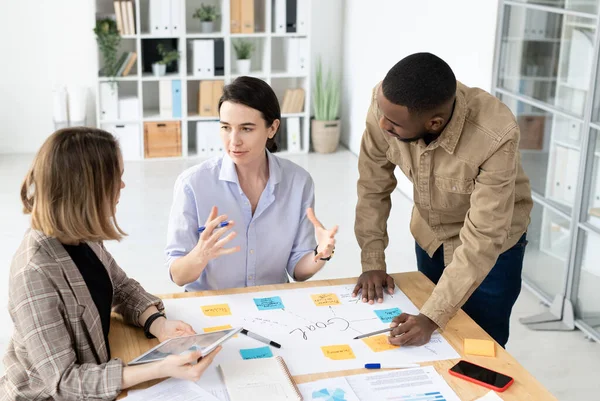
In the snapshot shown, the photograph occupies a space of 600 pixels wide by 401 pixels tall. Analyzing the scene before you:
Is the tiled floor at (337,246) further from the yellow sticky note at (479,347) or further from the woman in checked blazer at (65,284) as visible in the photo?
the woman in checked blazer at (65,284)

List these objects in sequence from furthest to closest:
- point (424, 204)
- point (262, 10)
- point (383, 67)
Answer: point (262, 10) < point (383, 67) < point (424, 204)

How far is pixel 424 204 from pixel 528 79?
200 cm

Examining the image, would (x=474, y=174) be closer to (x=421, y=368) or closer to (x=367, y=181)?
(x=367, y=181)

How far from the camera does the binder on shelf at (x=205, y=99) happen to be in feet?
20.7

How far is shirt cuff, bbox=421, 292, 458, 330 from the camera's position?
2002mm

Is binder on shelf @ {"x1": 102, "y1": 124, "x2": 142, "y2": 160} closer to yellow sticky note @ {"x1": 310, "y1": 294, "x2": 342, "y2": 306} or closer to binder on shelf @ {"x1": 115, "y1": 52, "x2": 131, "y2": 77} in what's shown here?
binder on shelf @ {"x1": 115, "y1": 52, "x2": 131, "y2": 77}

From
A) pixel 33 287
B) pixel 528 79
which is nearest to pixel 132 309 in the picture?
pixel 33 287

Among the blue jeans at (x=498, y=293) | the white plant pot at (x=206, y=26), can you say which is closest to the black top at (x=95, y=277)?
the blue jeans at (x=498, y=293)

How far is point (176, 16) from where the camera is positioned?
6152 mm

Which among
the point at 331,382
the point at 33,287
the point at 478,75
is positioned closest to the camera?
the point at 33,287

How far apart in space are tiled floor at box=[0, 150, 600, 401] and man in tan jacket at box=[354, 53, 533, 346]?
1042 mm

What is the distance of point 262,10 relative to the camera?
6555 mm

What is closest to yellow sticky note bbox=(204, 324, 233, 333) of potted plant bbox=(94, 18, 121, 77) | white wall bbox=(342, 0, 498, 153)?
white wall bbox=(342, 0, 498, 153)

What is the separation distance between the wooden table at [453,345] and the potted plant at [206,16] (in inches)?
173
